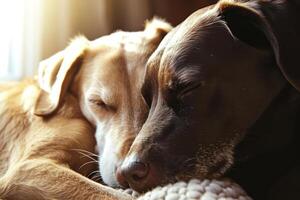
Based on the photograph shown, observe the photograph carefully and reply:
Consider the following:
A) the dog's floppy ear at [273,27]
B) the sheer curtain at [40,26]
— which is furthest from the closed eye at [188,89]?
the sheer curtain at [40,26]

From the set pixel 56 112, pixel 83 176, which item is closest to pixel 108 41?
pixel 56 112

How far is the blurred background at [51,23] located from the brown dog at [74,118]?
0.61 meters

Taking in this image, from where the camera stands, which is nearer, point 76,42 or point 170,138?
point 170,138

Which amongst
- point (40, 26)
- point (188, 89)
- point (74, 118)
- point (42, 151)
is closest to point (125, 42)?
point (74, 118)

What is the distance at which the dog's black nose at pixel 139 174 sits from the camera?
4.73ft

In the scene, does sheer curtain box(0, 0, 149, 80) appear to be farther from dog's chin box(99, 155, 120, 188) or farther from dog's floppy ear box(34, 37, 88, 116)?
dog's chin box(99, 155, 120, 188)

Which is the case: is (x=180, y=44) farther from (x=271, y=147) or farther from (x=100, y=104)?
(x=100, y=104)

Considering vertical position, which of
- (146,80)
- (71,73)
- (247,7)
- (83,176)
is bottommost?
(83,176)

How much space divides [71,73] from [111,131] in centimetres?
31

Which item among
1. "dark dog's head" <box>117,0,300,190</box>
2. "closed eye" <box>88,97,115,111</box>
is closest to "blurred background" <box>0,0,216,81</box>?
"closed eye" <box>88,97,115,111</box>

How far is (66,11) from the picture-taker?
2.77 metres

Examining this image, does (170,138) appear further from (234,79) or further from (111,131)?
(111,131)

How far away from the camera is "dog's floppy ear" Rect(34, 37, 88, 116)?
2016 mm

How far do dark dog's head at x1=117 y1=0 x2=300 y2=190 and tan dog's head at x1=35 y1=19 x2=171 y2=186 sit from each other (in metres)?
0.30
